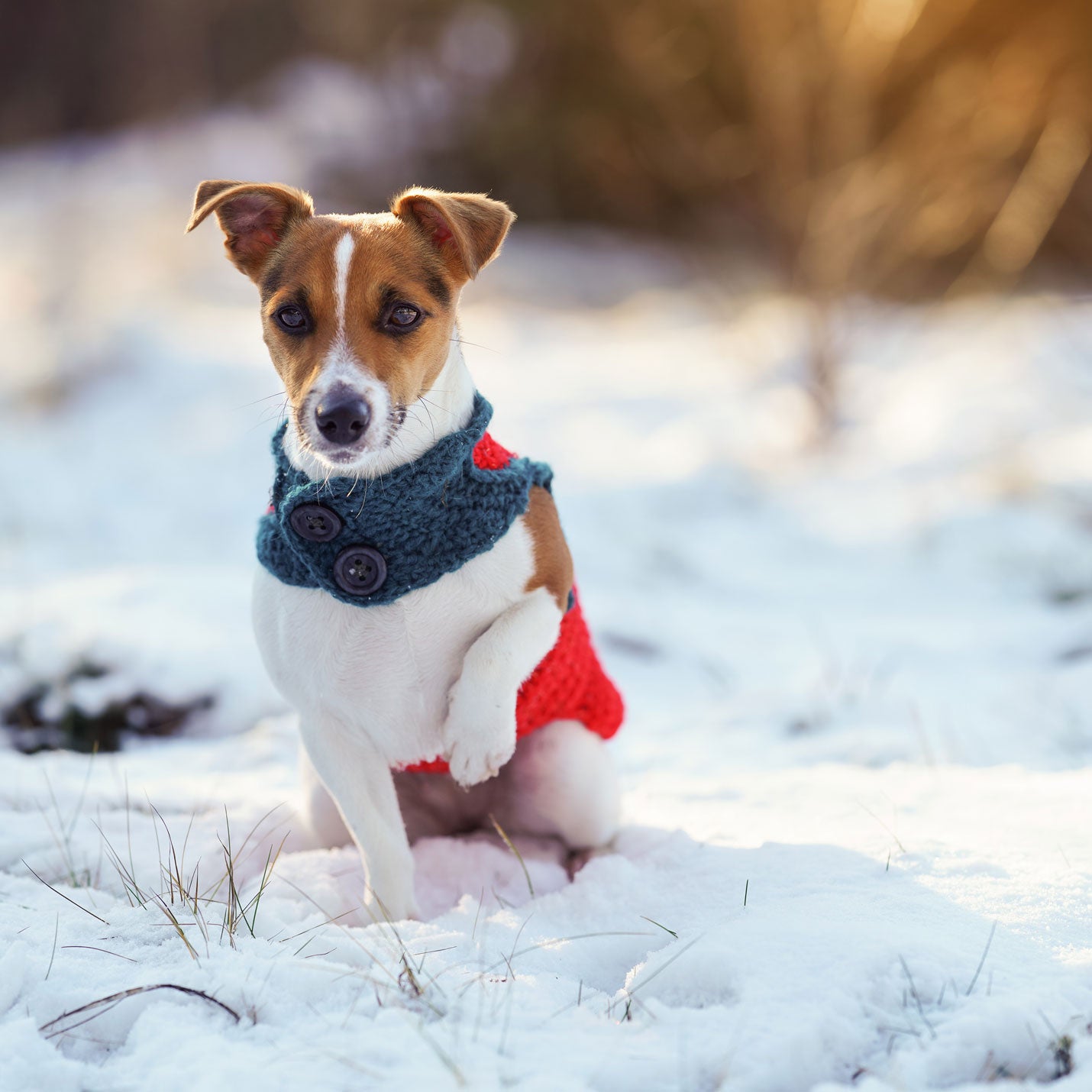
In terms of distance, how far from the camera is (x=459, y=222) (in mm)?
2332

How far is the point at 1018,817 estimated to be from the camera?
96.5 inches

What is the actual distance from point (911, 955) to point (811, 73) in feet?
21.9

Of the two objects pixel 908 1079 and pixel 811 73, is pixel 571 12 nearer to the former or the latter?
pixel 811 73

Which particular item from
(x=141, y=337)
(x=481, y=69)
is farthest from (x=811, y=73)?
(x=481, y=69)

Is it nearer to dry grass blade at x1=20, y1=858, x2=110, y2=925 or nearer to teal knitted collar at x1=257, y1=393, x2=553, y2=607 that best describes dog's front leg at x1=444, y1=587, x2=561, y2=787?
teal knitted collar at x1=257, y1=393, x2=553, y2=607

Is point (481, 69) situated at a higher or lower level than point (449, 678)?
higher

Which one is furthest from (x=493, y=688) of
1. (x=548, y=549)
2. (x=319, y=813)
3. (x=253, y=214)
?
(x=253, y=214)

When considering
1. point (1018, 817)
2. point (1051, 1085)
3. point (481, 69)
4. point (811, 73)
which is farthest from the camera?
point (481, 69)

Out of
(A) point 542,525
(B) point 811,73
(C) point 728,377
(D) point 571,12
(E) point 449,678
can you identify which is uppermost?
(D) point 571,12

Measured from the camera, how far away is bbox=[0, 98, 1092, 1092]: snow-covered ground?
1.63 meters

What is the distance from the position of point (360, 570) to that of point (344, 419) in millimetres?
295

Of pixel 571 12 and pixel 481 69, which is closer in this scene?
pixel 571 12

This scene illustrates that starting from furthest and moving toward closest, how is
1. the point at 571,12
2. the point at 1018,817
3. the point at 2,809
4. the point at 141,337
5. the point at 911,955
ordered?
the point at 571,12
the point at 141,337
the point at 2,809
the point at 1018,817
the point at 911,955

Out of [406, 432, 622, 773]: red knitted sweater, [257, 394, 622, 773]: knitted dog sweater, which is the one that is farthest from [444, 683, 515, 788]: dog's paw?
[257, 394, 622, 773]: knitted dog sweater
